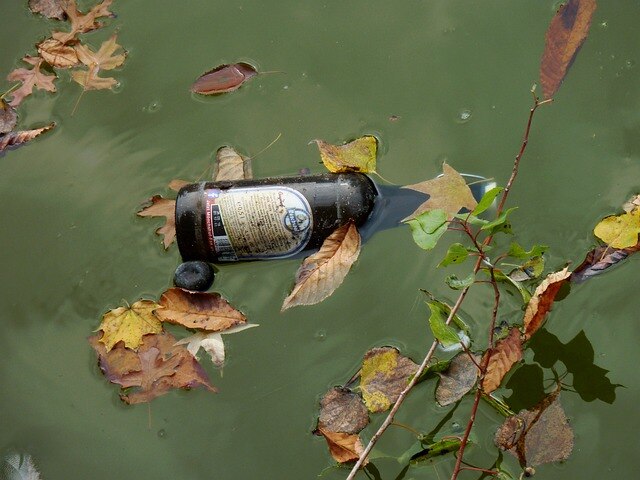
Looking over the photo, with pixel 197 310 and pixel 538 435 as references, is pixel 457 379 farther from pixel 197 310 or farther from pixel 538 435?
pixel 197 310

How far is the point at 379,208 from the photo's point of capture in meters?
2.27

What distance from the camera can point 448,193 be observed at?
2225 millimetres

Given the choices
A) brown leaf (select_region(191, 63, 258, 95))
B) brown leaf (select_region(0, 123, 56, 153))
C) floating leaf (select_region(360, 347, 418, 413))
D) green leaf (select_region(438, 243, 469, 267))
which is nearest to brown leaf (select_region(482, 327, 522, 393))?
floating leaf (select_region(360, 347, 418, 413))

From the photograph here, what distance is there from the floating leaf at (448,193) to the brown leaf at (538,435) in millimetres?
588

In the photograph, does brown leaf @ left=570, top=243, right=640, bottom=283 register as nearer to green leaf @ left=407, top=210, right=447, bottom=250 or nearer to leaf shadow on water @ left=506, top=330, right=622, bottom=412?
leaf shadow on water @ left=506, top=330, right=622, bottom=412

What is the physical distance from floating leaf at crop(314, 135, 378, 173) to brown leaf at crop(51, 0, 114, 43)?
0.96m

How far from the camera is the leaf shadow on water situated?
198cm

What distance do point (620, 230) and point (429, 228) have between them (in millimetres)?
715

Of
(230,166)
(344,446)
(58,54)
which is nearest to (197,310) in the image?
(230,166)

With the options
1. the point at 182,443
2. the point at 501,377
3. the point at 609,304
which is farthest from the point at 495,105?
the point at 182,443

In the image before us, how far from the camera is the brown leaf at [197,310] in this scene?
2.20 meters

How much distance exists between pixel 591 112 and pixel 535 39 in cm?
31

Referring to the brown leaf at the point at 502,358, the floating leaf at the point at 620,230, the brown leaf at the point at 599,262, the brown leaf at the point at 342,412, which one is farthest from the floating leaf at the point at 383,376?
the floating leaf at the point at 620,230

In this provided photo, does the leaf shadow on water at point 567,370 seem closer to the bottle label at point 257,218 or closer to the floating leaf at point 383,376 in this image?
the floating leaf at point 383,376
